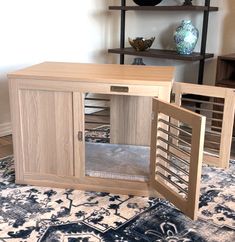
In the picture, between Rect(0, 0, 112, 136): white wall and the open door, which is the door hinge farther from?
Rect(0, 0, 112, 136): white wall

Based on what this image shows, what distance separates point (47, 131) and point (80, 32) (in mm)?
1623

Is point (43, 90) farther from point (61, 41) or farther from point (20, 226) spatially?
point (61, 41)

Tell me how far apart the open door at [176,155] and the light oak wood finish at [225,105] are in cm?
42

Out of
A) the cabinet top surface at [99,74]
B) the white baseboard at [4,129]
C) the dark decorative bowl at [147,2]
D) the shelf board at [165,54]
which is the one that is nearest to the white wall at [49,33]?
the white baseboard at [4,129]

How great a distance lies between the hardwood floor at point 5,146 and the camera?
8.01ft

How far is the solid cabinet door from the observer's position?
71.3 inches

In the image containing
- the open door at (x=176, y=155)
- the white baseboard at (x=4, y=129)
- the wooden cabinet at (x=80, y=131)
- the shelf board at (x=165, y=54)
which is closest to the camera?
the open door at (x=176, y=155)

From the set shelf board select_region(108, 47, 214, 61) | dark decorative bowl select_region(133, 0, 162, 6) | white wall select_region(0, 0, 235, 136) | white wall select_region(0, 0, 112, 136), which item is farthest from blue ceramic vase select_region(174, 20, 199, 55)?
white wall select_region(0, 0, 112, 136)

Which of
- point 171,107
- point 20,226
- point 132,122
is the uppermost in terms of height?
point 171,107

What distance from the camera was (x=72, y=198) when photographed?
1.82 m

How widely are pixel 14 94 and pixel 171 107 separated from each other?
0.81 meters

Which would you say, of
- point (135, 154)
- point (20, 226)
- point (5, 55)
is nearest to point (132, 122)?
point (135, 154)

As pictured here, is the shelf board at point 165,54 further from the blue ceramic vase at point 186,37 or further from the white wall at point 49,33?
the white wall at point 49,33

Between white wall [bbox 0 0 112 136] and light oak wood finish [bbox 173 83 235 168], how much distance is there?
1.35m
